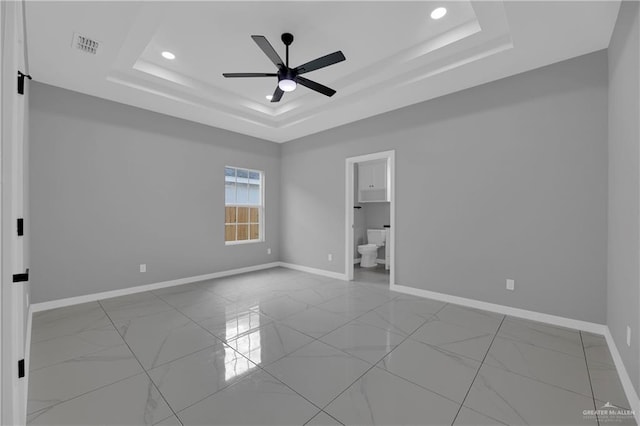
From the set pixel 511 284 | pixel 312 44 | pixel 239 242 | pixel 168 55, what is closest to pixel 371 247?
pixel 239 242

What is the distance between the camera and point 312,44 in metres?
2.97

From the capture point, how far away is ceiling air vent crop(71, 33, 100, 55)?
8.23 ft

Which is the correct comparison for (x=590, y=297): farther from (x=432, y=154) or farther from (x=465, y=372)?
(x=432, y=154)

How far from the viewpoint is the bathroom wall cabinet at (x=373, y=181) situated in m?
5.65

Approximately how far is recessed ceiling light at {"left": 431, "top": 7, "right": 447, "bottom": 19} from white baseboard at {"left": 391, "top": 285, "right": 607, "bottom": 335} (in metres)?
3.19

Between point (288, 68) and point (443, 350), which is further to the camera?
point (288, 68)

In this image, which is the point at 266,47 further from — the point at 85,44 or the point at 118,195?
the point at 118,195

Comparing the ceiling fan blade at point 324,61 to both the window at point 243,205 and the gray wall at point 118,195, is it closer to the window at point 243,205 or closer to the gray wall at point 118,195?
the gray wall at point 118,195

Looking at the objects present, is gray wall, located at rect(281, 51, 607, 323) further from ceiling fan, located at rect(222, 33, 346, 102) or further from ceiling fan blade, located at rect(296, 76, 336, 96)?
ceiling fan, located at rect(222, 33, 346, 102)

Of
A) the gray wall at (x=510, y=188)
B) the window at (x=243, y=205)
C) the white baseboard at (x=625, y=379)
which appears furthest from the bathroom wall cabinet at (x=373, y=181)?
the white baseboard at (x=625, y=379)

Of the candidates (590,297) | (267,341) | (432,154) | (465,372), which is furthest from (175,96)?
(590,297)

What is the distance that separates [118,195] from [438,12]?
4525 millimetres

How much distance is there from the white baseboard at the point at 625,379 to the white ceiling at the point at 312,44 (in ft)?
8.99

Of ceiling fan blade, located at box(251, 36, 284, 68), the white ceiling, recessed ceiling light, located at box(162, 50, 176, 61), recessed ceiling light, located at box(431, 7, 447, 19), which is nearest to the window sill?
the white ceiling
